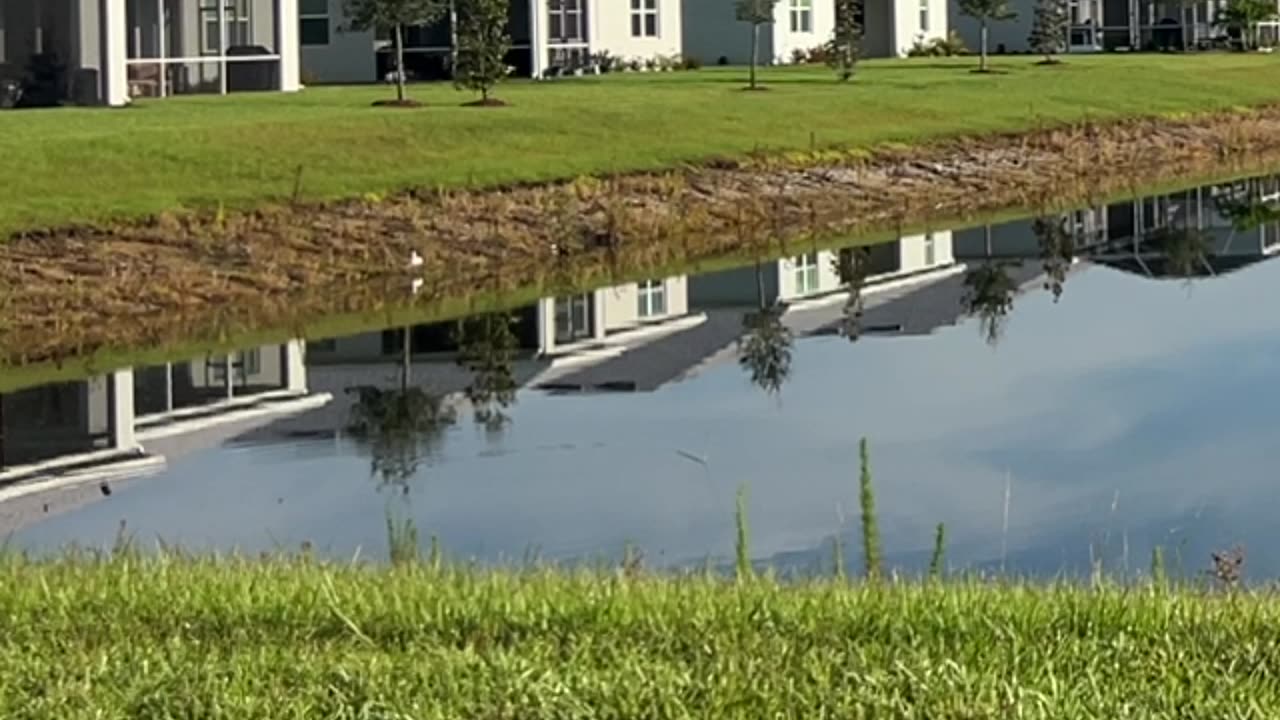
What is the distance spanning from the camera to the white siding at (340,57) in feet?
185

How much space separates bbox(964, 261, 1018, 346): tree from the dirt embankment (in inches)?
114

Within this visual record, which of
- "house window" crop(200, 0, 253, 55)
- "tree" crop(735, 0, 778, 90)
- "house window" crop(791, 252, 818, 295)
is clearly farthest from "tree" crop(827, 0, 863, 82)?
"house window" crop(791, 252, 818, 295)

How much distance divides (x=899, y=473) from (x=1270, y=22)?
6818 cm

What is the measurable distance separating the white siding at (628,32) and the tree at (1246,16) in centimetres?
2073

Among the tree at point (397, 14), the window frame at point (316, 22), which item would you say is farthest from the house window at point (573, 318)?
the window frame at point (316, 22)

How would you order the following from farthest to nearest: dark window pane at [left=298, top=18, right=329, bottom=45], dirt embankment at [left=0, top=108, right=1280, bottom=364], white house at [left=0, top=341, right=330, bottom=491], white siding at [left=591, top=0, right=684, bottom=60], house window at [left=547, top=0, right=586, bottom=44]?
white siding at [left=591, top=0, right=684, bottom=60], house window at [left=547, top=0, right=586, bottom=44], dark window pane at [left=298, top=18, right=329, bottom=45], dirt embankment at [left=0, top=108, right=1280, bottom=364], white house at [left=0, top=341, right=330, bottom=491]

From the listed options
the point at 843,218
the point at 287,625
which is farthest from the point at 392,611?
the point at 843,218

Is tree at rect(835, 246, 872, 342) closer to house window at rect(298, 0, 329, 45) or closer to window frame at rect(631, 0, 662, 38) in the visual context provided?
house window at rect(298, 0, 329, 45)

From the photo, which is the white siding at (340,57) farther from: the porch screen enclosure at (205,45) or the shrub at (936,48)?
the shrub at (936,48)

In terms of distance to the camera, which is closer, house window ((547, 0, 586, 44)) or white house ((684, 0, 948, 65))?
house window ((547, 0, 586, 44))

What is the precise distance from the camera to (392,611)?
8.63 m

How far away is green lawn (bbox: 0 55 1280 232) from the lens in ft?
94.0

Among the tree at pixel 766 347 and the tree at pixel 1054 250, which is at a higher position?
the tree at pixel 1054 250

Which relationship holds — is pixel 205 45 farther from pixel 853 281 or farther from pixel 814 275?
pixel 853 281
